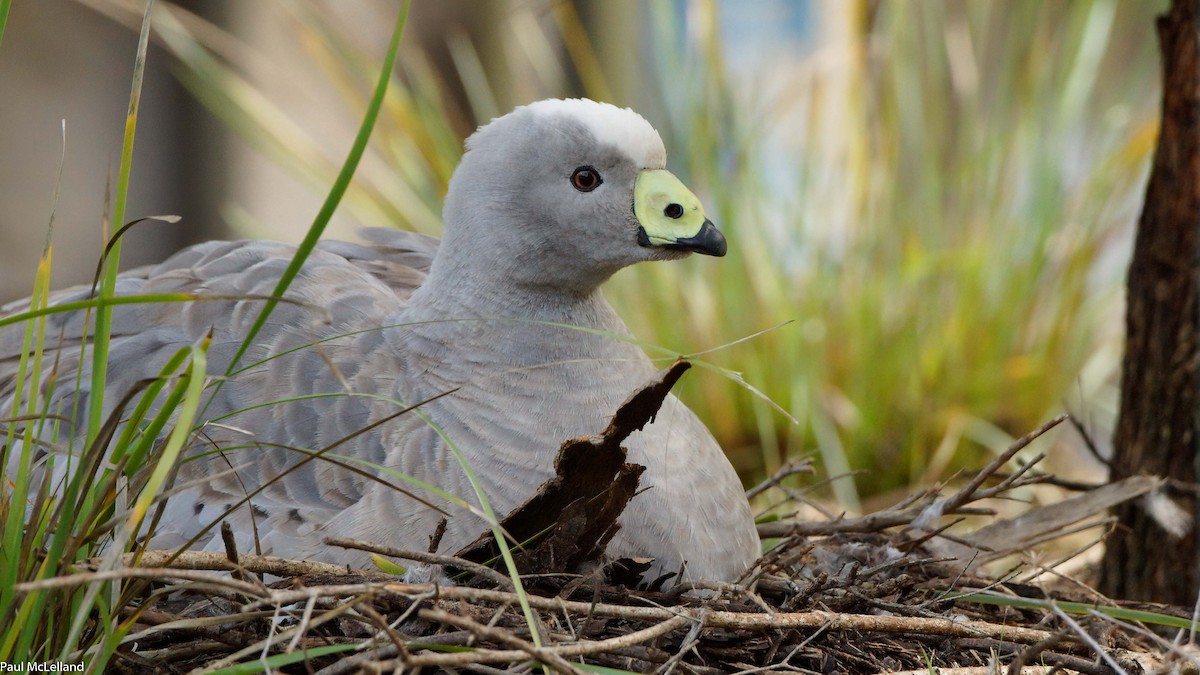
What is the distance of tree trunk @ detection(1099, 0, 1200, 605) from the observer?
7.42 ft

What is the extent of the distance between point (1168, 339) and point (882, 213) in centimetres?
141

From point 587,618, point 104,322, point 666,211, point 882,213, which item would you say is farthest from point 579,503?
point 882,213

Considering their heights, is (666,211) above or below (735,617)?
above

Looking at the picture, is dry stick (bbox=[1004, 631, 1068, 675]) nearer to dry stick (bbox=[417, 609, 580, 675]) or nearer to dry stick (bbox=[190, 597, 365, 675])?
dry stick (bbox=[417, 609, 580, 675])

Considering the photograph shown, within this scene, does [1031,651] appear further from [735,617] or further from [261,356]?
[261,356]

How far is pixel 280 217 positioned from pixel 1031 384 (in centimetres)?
314

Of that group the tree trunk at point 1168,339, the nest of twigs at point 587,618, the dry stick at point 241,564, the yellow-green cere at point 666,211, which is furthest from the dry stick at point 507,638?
the tree trunk at point 1168,339

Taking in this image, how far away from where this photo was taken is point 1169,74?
2.30m

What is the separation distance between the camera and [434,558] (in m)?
1.53

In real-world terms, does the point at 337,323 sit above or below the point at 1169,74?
below

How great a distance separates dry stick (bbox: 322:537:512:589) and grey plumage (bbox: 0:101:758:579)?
211mm

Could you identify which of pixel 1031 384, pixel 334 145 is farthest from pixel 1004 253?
pixel 334 145

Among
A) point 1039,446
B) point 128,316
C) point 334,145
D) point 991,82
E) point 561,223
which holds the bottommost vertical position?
point 1039,446

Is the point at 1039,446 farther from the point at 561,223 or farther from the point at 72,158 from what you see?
the point at 72,158
